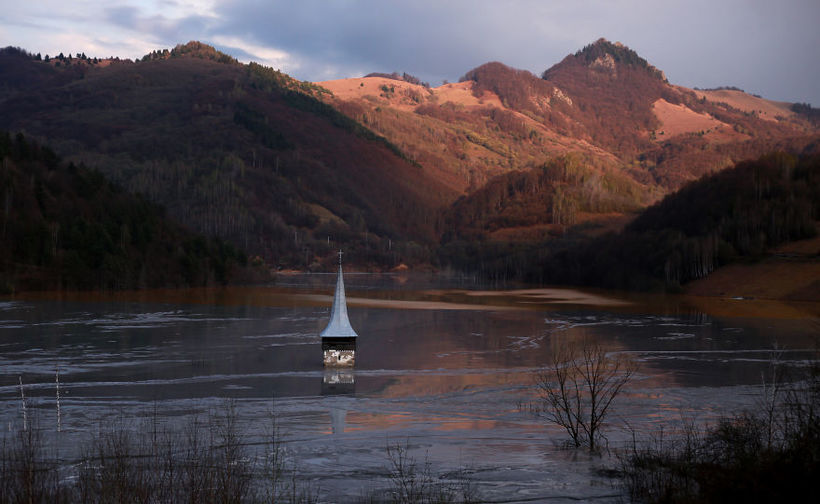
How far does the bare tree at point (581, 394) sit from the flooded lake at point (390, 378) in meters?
0.47

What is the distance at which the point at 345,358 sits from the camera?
95.9 ft

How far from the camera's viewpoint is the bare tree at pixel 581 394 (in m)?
15.4

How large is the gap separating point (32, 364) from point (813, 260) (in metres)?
72.6

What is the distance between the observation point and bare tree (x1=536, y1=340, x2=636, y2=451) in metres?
15.4

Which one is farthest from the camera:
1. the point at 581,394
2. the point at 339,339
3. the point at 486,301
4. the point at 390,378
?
the point at 486,301

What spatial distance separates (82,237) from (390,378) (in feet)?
206

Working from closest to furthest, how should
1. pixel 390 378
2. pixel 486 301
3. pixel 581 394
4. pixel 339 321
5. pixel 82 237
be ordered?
pixel 581 394 < pixel 390 378 < pixel 339 321 < pixel 486 301 < pixel 82 237

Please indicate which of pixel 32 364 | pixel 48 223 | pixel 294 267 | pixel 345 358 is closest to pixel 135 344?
pixel 32 364

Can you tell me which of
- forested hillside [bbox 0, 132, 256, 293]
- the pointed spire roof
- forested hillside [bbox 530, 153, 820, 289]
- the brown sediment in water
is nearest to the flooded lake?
the pointed spire roof

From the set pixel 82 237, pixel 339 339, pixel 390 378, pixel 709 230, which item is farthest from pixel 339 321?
pixel 709 230

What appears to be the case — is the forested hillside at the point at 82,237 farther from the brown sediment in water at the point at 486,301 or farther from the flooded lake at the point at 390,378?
the flooded lake at the point at 390,378

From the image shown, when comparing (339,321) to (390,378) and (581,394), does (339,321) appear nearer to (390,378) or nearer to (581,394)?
(390,378)

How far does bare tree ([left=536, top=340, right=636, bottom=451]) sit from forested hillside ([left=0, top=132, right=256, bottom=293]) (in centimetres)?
5819

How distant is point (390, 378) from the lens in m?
26.9
